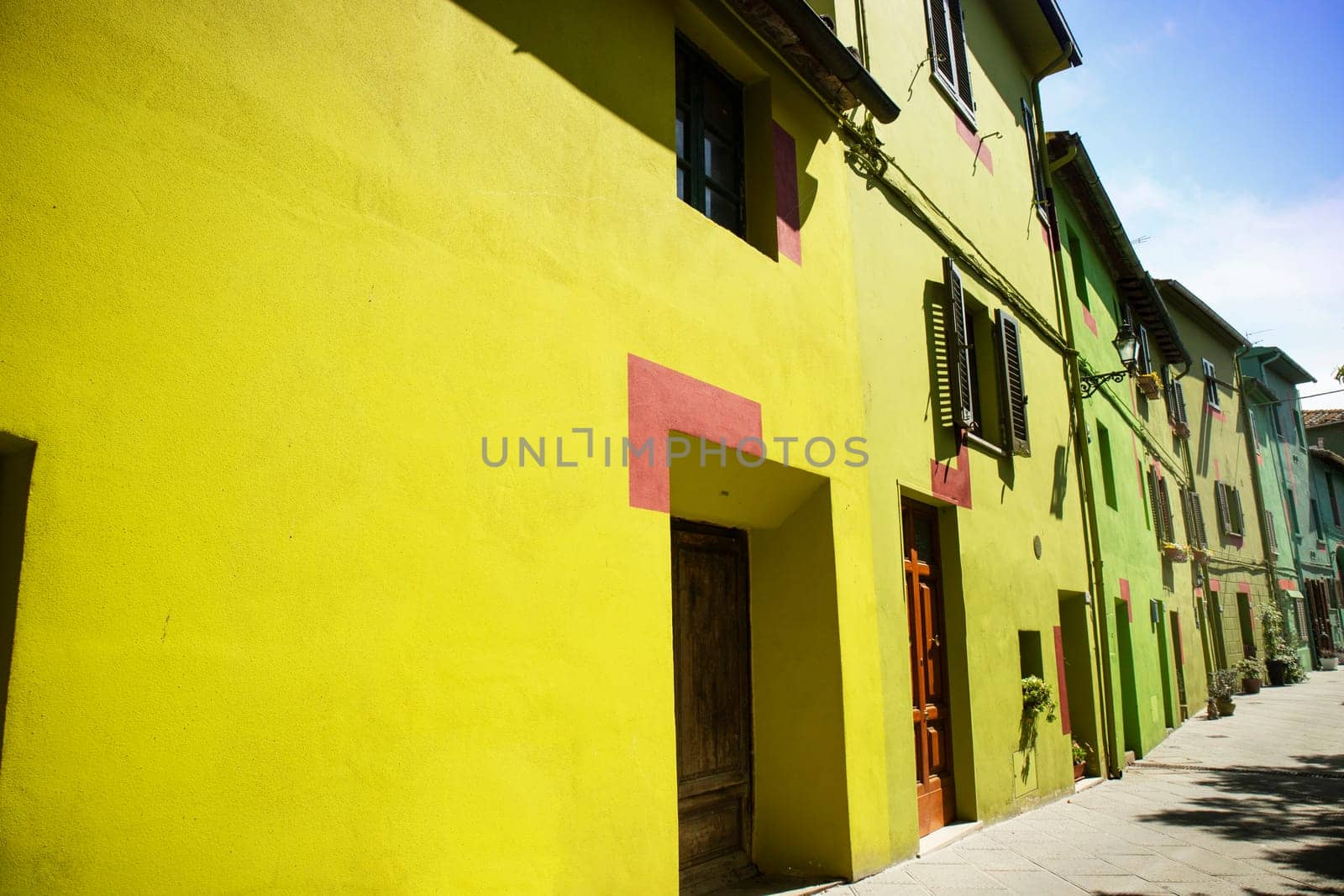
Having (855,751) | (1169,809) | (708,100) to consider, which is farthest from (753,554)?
(1169,809)

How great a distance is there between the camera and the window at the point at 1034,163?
1098 centimetres

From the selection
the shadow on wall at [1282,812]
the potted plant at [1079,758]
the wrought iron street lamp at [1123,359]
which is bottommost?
the shadow on wall at [1282,812]

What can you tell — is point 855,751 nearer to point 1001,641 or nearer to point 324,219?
point 1001,641

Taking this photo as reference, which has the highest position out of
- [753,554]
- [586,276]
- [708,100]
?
[708,100]

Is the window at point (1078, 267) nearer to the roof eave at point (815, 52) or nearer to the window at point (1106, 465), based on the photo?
the window at point (1106, 465)

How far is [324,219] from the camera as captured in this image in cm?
289

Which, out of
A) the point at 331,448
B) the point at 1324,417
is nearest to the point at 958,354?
the point at 331,448

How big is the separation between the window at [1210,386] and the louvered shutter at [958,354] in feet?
57.7

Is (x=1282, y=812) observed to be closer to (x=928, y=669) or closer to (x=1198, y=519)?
(x=928, y=669)

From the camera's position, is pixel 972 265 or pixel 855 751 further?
pixel 972 265

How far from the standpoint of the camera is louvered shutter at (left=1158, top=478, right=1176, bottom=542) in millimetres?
16047

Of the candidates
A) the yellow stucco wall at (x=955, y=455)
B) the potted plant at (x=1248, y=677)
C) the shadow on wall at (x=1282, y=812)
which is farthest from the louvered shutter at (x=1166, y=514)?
the yellow stucco wall at (x=955, y=455)

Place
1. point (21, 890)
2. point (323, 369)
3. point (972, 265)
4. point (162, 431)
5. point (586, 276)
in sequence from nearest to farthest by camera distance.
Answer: point (21, 890)
point (162, 431)
point (323, 369)
point (586, 276)
point (972, 265)

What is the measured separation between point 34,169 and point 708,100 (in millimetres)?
3916
